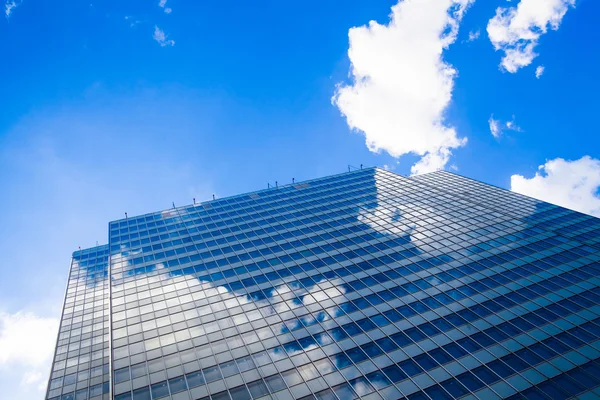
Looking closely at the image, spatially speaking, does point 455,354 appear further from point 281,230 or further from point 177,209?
point 177,209

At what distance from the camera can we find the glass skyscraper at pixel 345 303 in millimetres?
35344

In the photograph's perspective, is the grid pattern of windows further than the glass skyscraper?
Yes

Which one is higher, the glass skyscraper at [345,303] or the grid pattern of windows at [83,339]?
the grid pattern of windows at [83,339]

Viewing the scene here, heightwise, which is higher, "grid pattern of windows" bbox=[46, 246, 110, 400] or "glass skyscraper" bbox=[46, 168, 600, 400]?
"grid pattern of windows" bbox=[46, 246, 110, 400]

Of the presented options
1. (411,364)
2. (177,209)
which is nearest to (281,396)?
(411,364)

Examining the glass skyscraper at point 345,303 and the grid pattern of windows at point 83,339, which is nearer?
the glass skyscraper at point 345,303

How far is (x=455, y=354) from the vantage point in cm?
3719

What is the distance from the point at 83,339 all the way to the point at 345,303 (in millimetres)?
42174

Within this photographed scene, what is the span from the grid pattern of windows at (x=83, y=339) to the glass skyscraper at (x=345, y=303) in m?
0.29

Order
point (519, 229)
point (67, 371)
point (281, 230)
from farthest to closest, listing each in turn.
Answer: point (281, 230) < point (519, 229) < point (67, 371)

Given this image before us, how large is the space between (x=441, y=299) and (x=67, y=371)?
50560mm

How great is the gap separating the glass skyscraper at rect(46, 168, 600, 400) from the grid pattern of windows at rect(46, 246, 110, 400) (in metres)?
0.29

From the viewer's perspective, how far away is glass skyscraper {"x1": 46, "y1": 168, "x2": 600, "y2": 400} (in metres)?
35.3

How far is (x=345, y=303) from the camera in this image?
1827 inches
